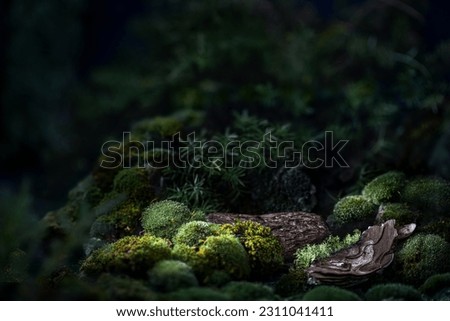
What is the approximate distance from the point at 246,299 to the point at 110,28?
3.91m

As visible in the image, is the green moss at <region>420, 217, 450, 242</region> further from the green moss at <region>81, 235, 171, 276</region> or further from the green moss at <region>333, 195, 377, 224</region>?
the green moss at <region>81, 235, 171, 276</region>

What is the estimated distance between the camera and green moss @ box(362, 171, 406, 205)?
3.01 metres

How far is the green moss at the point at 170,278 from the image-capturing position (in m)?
2.32

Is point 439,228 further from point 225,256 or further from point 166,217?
point 166,217

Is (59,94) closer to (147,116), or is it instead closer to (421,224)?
(147,116)

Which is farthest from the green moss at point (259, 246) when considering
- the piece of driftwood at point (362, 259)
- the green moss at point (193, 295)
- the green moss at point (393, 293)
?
the green moss at point (393, 293)

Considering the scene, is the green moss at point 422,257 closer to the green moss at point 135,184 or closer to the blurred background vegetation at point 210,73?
the blurred background vegetation at point 210,73

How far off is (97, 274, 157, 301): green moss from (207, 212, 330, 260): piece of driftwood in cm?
65

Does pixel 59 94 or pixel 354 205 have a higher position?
pixel 59 94

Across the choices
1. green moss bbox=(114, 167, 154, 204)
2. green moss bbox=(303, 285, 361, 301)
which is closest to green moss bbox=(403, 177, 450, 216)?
green moss bbox=(303, 285, 361, 301)

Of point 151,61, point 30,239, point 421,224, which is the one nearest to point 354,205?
point 421,224

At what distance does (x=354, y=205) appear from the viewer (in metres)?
2.97

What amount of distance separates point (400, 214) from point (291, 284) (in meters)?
0.70

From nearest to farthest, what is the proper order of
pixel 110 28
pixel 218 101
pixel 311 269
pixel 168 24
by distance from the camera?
pixel 311 269, pixel 218 101, pixel 168 24, pixel 110 28
